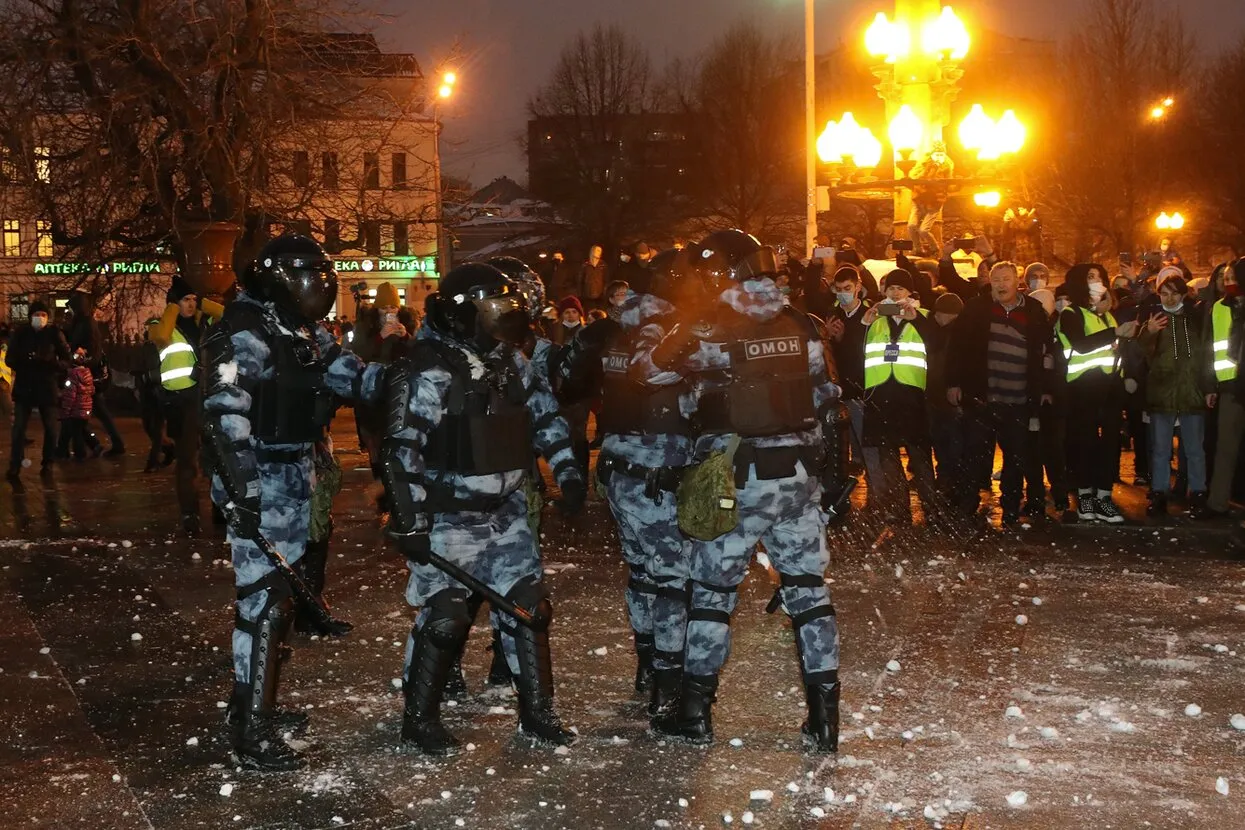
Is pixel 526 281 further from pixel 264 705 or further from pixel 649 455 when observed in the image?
pixel 264 705

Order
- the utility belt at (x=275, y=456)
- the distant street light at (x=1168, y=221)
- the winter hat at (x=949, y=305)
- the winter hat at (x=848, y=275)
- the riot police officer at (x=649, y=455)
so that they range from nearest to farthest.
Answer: the riot police officer at (x=649, y=455) < the utility belt at (x=275, y=456) < the winter hat at (x=949, y=305) < the winter hat at (x=848, y=275) < the distant street light at (x=1168, y=221)

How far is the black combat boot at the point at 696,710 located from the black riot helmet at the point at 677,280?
4.94 feet

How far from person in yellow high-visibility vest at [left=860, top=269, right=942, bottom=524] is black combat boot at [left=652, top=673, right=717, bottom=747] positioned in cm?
551

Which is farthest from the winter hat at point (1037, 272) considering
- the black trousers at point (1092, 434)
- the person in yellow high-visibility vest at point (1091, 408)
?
the black trousers at point (1092, 434)

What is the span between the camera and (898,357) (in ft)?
36.0

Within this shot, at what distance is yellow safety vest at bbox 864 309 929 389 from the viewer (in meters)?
11.0

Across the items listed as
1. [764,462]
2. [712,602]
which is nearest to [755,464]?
[764,462]

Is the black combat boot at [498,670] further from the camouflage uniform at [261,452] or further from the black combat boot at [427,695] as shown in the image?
the camouflage uniform at [261,452]

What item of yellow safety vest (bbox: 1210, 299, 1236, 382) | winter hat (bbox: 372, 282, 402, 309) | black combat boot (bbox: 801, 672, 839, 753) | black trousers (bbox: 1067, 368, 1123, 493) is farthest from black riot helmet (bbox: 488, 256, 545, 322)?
yellow safety vest (bbox: 1210, 299, 1236, 382)

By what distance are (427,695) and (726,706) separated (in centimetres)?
137

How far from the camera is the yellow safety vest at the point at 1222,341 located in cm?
1049

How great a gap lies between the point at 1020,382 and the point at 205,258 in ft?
28.1

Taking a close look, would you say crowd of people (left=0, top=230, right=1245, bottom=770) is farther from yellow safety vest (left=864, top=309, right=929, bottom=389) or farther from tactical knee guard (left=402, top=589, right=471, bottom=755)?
yellow safety vest (left=864, top=309, right=929, bottom=389)

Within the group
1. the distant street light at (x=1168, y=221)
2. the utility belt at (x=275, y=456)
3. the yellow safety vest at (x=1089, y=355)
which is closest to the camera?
the utility belt at (x=275, y=456)
